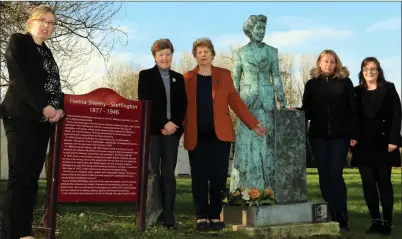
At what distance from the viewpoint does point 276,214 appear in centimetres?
571

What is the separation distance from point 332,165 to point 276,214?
96cm

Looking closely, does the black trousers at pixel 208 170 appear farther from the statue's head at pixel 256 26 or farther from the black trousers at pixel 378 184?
the black trousers at pixel 378 184

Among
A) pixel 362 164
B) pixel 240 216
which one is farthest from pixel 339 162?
pixel 240 216

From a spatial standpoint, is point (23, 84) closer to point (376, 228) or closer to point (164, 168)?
point (164, 168)

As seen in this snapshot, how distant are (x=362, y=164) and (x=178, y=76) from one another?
2547mm

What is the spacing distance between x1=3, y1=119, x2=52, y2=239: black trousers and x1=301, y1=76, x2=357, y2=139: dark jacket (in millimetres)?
3314

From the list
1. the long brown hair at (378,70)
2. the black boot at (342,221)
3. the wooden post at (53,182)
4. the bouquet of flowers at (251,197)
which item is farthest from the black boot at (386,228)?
the wooden post at (53,182)

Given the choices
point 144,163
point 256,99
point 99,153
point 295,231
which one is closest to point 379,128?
point 256,99

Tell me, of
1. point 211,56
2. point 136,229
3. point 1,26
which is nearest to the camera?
point 136,229

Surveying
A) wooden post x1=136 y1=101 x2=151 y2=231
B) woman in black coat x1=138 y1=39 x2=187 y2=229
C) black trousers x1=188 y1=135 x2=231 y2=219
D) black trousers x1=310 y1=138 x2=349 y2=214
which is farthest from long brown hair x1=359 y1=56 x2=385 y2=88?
wooden post x1=136 y1=101 x2=151 y2=231

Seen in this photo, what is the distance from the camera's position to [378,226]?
6160 mm

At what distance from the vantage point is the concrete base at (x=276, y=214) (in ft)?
18.3

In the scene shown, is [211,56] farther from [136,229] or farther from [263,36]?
[136,229]

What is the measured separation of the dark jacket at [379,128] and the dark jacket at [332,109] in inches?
6.6
